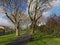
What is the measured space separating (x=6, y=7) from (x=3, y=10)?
3.23 feet

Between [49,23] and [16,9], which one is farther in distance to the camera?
[49,23]

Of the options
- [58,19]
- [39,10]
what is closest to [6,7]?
[39,10]

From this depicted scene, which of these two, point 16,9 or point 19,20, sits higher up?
point 16,9

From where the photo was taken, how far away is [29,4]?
137 feet

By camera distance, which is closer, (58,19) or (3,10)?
(3,10)

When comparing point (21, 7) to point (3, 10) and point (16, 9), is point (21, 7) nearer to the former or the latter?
Answer: point (16, 9)

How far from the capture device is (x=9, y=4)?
38781 mm

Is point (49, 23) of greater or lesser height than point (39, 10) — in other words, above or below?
below

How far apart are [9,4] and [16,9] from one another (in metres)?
1.93

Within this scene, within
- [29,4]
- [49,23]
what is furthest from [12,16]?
[49,23]

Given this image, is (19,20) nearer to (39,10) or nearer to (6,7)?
(6,7)

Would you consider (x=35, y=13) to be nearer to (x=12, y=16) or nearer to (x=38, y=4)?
(x=38, y=4)

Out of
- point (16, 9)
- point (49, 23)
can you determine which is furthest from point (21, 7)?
point (49, 23)

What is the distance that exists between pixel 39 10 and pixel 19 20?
23.0 feet
